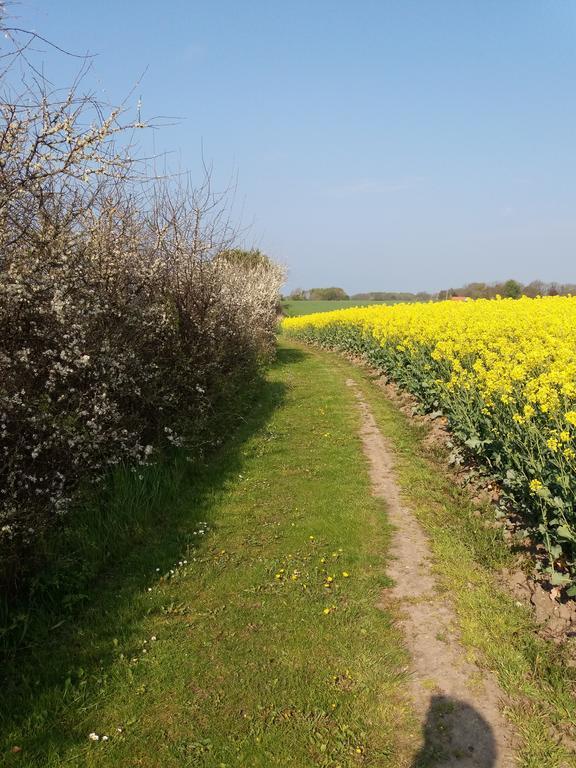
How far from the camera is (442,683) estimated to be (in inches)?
161

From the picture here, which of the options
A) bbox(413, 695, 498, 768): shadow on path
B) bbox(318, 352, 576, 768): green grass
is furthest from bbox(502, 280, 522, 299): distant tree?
Result: bbox(413, 695, 498, 768): shadow on path

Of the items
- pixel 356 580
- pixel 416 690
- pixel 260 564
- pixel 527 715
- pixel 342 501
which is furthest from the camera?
pixel 342 501

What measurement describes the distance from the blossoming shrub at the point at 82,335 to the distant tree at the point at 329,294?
98.7 m

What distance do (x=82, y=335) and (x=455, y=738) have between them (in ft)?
16.8

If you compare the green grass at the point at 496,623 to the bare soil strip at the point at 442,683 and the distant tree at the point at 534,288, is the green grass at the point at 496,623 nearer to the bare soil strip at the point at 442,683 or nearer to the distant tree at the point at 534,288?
the bare soil strip at the point at 442,683

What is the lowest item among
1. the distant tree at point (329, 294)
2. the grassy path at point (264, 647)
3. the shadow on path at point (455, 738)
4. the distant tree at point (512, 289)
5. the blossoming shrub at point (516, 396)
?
the shadow on path at point (455, 738)

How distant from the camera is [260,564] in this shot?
5988 millimetres

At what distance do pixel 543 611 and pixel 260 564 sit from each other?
2.98m

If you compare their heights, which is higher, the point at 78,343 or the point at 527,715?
the point at 78,343

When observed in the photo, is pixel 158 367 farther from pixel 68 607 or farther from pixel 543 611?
pixel 543 611

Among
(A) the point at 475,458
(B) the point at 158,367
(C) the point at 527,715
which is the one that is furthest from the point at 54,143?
(A) the point at 475,458

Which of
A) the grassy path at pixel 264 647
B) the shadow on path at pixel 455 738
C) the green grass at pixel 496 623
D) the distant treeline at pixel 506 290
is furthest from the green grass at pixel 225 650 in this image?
the distant treeline at pixel 506 290

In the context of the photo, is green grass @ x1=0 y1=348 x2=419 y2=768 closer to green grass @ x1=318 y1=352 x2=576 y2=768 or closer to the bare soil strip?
the bare soil strip

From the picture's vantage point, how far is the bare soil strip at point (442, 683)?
3490 mm
